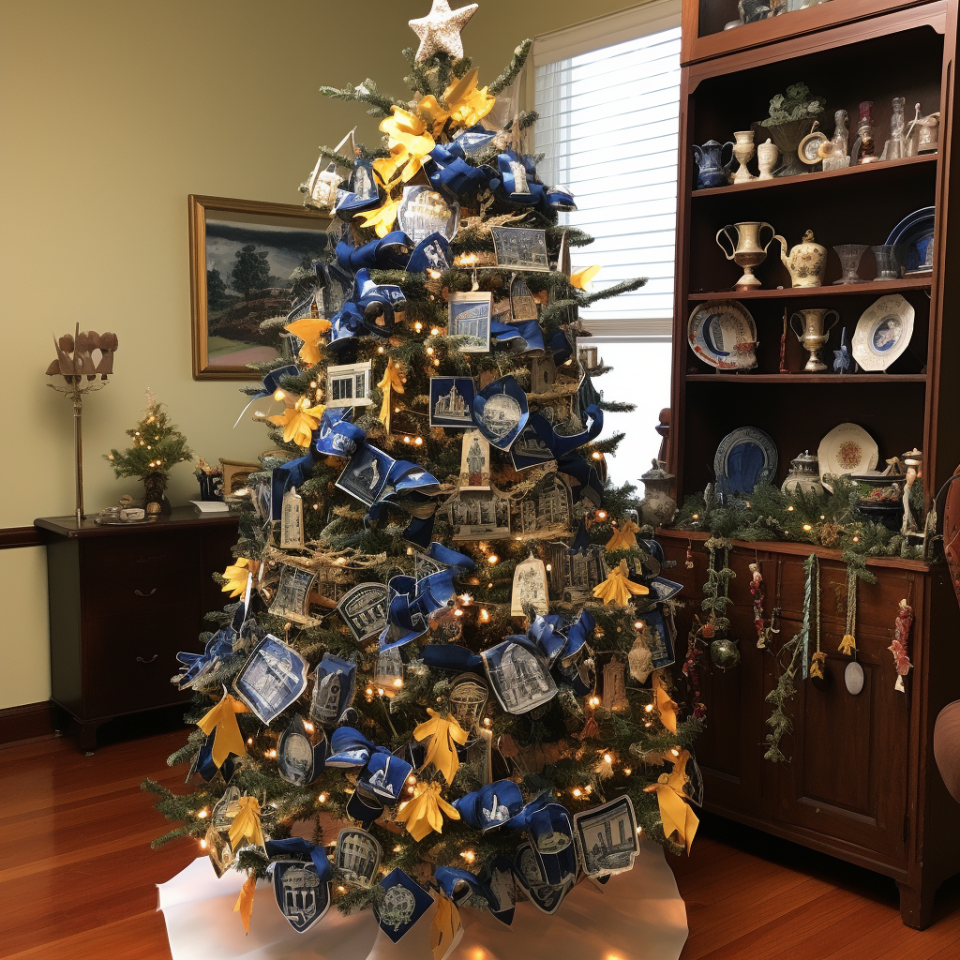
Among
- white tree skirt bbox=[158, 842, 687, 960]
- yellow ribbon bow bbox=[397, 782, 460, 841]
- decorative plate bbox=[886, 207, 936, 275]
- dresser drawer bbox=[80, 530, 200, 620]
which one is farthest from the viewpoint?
dresser drawer bbox=[80, 530, 200, 620]

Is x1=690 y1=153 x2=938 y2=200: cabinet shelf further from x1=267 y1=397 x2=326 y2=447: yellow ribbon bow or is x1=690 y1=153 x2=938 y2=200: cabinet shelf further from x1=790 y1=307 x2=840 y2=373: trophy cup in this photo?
x1=267 y1=397 x2=326 y2=447: yellow ribbon bow

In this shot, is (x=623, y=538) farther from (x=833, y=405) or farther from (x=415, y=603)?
(x=833, y=405)

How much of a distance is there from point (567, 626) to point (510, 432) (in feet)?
1.43

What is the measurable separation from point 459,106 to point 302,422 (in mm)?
817

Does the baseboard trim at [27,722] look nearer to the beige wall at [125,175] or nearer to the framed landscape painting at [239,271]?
the beige wall at [125,175]

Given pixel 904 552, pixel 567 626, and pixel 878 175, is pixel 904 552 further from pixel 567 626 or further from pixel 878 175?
pixel 878 175

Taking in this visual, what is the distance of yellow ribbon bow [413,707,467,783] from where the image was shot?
2.07 metres

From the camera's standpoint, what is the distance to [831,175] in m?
2.71

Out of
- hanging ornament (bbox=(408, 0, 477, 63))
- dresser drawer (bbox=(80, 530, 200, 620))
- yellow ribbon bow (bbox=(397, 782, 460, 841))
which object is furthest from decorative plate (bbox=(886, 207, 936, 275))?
dresser drawer (bbox=(80, 530, 200, 620))

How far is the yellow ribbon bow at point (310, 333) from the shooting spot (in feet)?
7.75

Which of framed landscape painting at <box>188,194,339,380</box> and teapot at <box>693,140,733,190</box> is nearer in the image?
teapot at <box>693,140,733,190</box>

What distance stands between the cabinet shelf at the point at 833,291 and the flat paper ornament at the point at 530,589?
46.9 inches

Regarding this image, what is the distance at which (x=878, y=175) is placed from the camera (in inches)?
109

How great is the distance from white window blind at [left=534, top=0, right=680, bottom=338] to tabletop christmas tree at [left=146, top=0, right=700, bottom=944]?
1327mm
